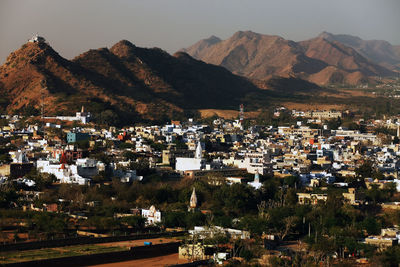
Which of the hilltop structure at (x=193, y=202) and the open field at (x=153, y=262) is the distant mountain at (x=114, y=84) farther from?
the open field at (x=153, y=262)

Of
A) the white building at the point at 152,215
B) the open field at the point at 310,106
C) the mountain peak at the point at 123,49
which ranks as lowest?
the white building at the point at 152,215

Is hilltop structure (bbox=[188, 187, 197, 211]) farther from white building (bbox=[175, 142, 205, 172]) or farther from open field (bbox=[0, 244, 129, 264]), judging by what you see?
white building (bbox=[175, 142, 205, 172])

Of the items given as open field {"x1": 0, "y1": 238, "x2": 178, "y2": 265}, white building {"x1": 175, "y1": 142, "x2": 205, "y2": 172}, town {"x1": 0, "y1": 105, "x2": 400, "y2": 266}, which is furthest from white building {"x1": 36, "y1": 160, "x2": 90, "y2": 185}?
open field {"x1": 0, "y1": 238, "x2": 178, "y2": 265}

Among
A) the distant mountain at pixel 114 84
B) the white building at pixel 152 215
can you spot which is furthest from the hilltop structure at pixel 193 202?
the distant mountain at pixel 114 84

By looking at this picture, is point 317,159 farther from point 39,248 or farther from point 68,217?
point 39,248

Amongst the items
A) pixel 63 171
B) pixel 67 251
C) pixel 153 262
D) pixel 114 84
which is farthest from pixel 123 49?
pixel 67 251

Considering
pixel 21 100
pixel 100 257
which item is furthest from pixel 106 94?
pixel 100 257
